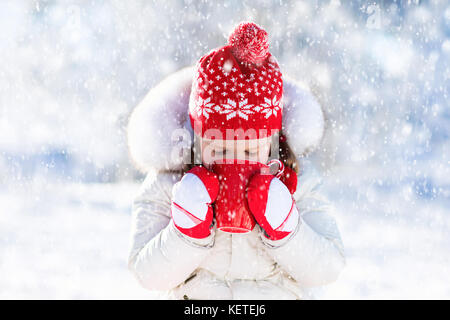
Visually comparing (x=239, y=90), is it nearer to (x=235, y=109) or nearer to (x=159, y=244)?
(x=235, y=109)

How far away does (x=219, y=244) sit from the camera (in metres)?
1.37

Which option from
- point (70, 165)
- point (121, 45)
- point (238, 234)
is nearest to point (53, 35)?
point (121, 45)

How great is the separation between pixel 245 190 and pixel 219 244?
0.21 meters

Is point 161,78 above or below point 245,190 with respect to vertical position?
above

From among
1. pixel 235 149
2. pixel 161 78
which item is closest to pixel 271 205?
pixel 235 149

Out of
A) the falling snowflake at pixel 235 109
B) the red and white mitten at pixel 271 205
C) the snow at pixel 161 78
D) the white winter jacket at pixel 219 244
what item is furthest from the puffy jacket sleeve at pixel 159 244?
the snow at pixel 161 78

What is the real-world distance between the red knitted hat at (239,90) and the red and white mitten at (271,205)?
132mm

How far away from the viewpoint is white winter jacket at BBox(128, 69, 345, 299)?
1303 mm

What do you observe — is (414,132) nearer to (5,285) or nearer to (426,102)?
(426,102)

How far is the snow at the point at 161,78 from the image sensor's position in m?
2.90

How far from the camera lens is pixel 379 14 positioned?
320cm

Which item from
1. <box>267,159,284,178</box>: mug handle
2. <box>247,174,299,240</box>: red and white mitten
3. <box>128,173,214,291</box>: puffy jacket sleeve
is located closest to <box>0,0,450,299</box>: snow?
<box>128,173,214,291</box>: puffy jacket sleeve

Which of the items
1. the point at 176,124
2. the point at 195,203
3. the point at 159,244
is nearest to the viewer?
the point at 195,203

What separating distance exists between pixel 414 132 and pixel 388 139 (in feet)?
0.61
